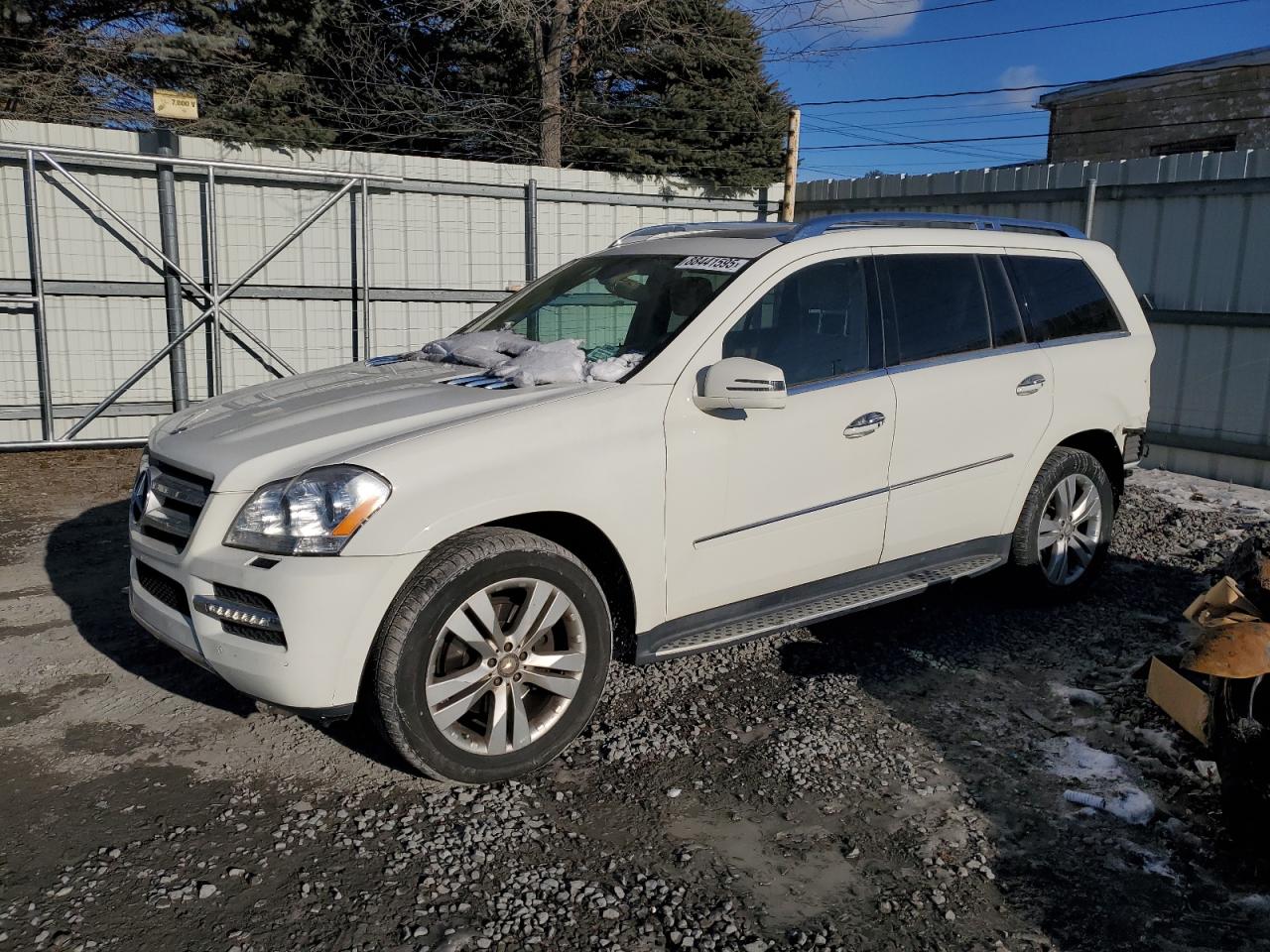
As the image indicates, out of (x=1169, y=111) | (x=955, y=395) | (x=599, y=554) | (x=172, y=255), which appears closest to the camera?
(x=599, y=554)

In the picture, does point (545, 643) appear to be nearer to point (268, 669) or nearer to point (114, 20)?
point (268, 669)

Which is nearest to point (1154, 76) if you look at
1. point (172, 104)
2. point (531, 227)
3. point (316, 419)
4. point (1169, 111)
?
point (1169, 111)

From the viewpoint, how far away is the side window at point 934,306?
4535 mm

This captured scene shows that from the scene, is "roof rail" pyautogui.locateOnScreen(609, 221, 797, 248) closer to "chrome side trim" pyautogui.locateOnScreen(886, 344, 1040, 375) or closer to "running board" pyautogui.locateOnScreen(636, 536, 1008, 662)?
"chrome side trim" pyautogui.locateOnScreen(886, 344, 1040, 375)

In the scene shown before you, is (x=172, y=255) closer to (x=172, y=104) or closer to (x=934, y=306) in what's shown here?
(x=172, y=104)

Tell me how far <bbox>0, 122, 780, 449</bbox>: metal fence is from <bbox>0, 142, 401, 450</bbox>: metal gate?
2 centimetres

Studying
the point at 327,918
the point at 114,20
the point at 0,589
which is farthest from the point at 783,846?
the point at 114,20

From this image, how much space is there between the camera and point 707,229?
4980 millimetres

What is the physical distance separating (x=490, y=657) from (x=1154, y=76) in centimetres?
1944

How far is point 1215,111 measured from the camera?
17.7m

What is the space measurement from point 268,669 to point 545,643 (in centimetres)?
90

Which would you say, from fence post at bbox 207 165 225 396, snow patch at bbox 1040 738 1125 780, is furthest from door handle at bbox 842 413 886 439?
fence post at bbox 207 165 225 396

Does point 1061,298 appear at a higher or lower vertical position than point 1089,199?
lower

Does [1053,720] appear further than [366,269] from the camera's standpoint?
No
